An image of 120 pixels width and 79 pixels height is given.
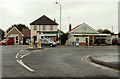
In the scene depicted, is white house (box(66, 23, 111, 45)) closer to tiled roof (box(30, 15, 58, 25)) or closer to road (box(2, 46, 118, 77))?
tiled roof (box(30, 15, 58, 25))

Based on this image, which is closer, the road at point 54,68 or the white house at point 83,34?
the road at point 54,68

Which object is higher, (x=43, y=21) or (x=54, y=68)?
(x=43, y=21)

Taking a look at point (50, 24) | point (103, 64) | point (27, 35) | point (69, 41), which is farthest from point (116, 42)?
point (103, 64)

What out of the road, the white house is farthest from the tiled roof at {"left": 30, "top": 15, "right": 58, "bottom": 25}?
the road

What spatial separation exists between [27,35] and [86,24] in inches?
706

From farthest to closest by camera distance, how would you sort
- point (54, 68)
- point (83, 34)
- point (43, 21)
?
point (43, 21) < point (83, 34) < point (54, 68)

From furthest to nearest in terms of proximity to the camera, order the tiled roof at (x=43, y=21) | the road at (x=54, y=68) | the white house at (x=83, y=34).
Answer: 1. the tiled roof at (x=43, y=21)
2. the white house at (x=83, y=34)
3. the road at (x=54, y=68)

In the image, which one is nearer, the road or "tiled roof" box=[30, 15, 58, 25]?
the road

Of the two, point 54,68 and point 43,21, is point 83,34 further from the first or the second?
point 54,68

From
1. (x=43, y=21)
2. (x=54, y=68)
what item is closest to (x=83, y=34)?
(x=43, y=21)

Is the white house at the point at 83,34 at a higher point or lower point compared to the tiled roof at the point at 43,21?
lower

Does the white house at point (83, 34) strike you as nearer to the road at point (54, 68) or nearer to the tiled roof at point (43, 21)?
the tiled roof at point (43, 21)

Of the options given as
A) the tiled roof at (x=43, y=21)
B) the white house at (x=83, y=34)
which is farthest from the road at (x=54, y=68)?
the tiled roof at (x=43, y=21)

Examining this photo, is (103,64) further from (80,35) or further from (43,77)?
(80,35)
